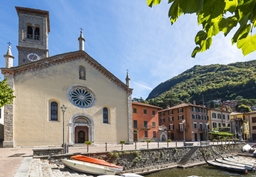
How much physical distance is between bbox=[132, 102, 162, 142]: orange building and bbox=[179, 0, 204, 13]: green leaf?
4013 cm

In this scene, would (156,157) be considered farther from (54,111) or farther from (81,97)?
(54,111)

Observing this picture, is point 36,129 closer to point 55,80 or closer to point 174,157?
point 55,80

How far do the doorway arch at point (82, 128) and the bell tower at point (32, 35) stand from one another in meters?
15.5

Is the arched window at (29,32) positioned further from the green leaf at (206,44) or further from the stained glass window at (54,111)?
the green leaf at (206,44)

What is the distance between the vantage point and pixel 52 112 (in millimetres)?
26359

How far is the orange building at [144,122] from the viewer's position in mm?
40969

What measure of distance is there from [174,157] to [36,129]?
668 inches

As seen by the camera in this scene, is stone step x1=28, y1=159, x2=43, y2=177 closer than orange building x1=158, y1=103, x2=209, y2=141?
Yes

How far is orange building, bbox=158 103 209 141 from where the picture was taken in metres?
48.5

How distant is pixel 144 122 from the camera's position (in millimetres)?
42375

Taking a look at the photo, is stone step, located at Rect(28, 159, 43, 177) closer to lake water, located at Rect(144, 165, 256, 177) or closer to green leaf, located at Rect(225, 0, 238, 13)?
green leaf, located at Rect(225, 0, 238, 13)

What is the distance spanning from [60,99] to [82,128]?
507 centimetres

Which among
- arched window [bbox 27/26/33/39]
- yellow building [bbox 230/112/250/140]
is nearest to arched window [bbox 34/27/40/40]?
arched window [bbox 27/26/33/39]

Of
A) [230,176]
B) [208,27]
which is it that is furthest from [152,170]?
[208,27]
